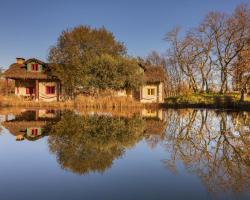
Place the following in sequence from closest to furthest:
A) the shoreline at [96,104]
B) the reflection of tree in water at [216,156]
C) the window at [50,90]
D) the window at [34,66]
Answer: the reflection of tree in water at [216,156] → the shoreline at [96,104] → the window at [34,66] → the window at [50,90]

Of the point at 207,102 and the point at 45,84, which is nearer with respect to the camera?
the point at 207,102

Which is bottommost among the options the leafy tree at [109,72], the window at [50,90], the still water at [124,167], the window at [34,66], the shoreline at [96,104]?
the still water at [124,167]

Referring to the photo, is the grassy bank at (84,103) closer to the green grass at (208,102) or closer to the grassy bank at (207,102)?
the grassy bank at (207,102)

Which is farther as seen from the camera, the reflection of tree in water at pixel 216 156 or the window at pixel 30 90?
the window at pixel 30 90

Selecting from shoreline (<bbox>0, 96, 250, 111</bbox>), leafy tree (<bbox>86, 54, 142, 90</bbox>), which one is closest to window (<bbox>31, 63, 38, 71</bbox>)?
shoreline (<bbox>0, 96, 250, 111</bbox>)

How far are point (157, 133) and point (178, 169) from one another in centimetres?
427

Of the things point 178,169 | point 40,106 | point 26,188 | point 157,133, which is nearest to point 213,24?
point 40,106

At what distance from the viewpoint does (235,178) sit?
4.45 meters

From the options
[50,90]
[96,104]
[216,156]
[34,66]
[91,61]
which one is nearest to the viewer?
[216,156]

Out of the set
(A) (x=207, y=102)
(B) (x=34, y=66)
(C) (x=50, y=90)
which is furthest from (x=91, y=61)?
(A) (x=207, y=102)

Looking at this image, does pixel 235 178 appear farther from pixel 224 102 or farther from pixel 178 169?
pixel 224 102

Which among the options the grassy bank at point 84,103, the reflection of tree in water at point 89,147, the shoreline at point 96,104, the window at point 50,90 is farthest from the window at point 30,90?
the reflection of tree in water at point 89,147

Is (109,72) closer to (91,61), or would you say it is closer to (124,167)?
(91,61)

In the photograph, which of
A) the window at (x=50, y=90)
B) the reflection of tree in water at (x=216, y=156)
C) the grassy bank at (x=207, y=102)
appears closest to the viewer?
the reflection of tree in water at (x=216, y=156)
